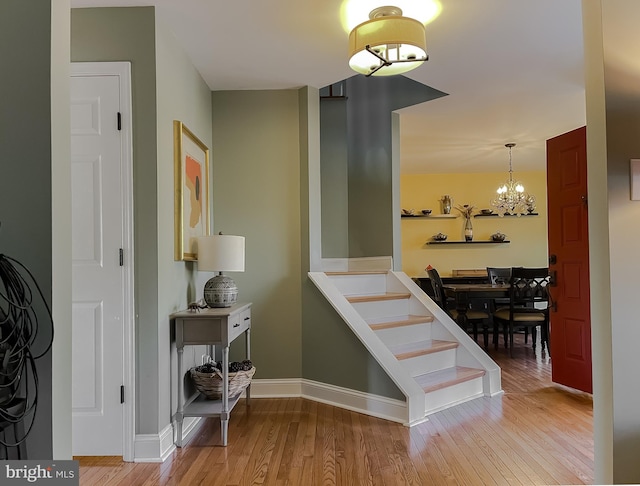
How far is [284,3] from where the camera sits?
2582 millimetres

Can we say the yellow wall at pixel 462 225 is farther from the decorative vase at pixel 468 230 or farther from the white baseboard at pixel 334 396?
the white baseboard at pixel 334 396

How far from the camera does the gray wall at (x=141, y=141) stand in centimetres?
259

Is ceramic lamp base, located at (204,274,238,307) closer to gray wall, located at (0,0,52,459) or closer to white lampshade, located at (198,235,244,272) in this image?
white lampshade, located at (198,235,244,272)

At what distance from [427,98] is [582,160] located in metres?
1.47

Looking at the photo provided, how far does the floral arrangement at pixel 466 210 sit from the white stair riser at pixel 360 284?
3944 mm

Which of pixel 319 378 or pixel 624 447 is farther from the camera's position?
pixel 319 378

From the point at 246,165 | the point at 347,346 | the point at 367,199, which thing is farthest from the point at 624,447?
the point at 367,199

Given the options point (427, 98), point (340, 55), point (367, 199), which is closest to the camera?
point (340, 55)

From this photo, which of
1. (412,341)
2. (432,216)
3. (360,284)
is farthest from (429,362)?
(432,216)

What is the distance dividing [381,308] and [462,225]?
4.36 metres

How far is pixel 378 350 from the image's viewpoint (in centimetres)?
333

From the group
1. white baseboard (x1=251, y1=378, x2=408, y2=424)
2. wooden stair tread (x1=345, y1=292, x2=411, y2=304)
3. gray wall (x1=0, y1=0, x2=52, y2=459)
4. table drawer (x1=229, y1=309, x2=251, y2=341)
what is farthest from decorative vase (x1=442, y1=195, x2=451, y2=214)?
gray wall (x1=0, y1=0, x2=52, y2=459)

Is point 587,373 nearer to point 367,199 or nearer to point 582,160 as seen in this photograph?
point 582,160

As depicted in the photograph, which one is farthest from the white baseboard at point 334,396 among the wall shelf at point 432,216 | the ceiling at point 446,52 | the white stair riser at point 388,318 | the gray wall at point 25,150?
the wall shelf at point 432,216
